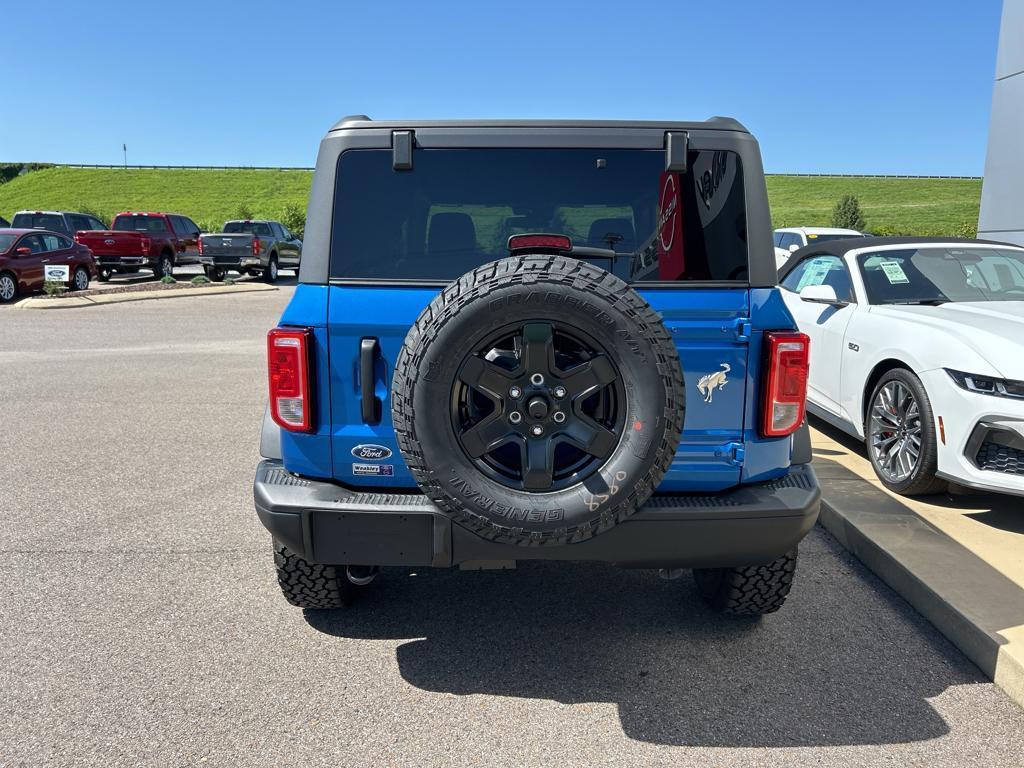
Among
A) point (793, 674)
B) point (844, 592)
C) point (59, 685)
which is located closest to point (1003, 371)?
point (844, 592)

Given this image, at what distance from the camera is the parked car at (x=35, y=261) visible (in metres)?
17.3

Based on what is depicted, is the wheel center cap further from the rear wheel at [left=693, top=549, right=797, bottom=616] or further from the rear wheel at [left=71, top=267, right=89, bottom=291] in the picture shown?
the rear wheel at [left=71, top=267, right=89, bottom=291]

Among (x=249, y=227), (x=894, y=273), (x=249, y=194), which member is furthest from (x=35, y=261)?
(x=249, y=194)

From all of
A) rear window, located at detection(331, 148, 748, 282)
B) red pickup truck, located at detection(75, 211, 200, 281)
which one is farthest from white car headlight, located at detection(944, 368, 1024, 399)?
red pickup truck, located at detection(75, 211, 200, 281)

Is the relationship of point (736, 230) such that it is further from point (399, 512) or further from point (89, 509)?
point (89, 509)

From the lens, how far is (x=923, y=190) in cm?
8381

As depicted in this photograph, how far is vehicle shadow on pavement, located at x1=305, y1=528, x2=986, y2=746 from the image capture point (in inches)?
113

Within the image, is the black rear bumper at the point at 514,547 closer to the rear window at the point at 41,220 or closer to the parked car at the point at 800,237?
the parked car at the point at 800,237

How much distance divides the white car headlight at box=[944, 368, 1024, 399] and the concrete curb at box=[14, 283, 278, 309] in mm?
16760

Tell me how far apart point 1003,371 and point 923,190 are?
→ 91349 mm

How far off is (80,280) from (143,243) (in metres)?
3.63

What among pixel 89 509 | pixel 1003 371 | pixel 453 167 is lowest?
pixel 89 509

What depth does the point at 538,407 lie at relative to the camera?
8.49ft

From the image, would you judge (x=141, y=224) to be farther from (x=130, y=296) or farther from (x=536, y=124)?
(x=536, y=124)
